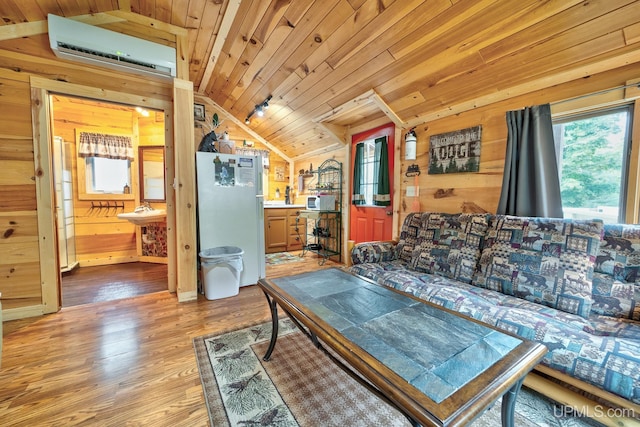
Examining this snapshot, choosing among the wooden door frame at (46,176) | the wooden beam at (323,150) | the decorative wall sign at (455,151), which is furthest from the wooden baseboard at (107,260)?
the decorative wall sign at (455,151)

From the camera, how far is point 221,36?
266cm

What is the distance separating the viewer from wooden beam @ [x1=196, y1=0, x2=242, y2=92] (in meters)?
2.25

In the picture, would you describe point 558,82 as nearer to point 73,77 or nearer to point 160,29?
point 160,29

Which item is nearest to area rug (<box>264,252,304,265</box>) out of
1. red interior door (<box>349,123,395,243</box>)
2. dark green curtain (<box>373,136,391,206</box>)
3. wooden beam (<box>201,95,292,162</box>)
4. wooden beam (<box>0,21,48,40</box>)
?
red interior door (<box>349,123,395,243</box>)

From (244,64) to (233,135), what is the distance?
1865 mm

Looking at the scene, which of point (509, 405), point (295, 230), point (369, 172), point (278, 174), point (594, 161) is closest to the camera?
point (509, 405)

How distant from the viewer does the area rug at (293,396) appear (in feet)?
3.98

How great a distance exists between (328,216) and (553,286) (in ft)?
10.1

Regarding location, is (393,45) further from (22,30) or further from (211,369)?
(22,30)

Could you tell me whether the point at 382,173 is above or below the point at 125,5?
below

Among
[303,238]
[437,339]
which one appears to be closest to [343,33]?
[437,339]

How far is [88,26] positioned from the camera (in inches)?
85.6

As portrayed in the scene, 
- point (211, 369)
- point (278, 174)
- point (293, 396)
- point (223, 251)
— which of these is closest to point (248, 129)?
point (278, 174)

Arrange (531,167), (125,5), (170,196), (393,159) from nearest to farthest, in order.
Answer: (531,167), (125,5), (170,196), (393,159)
